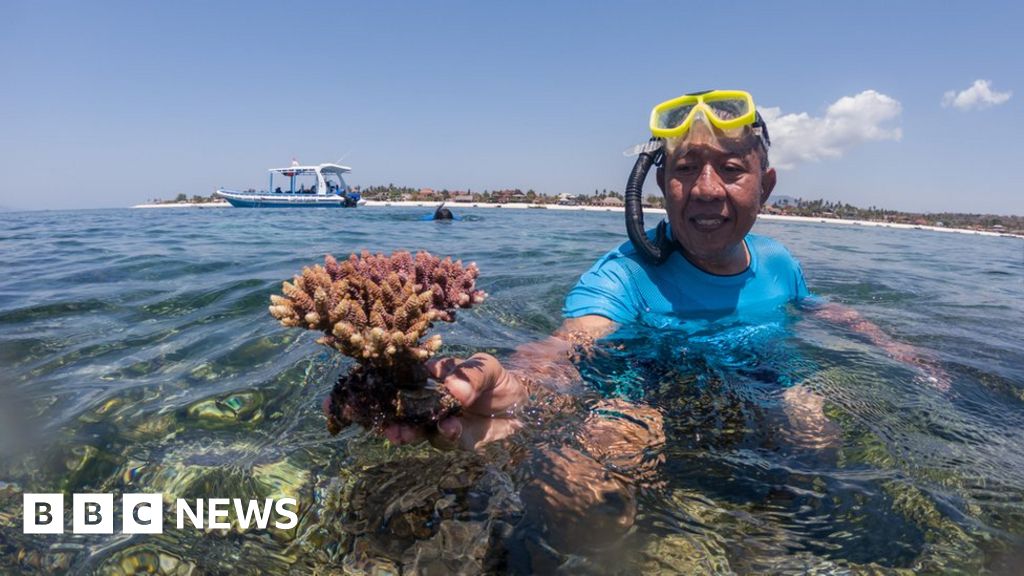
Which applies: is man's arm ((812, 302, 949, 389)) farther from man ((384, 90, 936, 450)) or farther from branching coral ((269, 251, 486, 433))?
branching coral ((269, 251, 486, 433))

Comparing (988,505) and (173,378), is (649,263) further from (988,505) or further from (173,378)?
(173,378)

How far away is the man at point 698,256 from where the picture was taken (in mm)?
3084

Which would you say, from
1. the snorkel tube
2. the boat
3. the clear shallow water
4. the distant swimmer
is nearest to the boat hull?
the boat

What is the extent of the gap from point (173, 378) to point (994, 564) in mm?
4402

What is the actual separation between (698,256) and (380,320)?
2.64 m

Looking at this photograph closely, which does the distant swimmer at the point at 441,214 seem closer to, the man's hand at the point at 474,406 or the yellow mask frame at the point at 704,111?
the yellow mask frame at the point at 704,111

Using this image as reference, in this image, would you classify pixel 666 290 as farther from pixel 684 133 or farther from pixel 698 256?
pixel 684 133

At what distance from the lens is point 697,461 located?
235 centimetres

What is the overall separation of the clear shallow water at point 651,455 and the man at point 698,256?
170 millimetres

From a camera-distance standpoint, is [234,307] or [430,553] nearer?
[430,553]

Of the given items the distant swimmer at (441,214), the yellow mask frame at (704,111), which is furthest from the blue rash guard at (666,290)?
the distant swimmer at (441,214)

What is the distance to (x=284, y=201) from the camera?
4356cm

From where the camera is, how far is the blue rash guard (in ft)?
10.7

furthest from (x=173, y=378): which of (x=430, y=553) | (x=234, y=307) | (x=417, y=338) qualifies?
(x=417, y=338)
